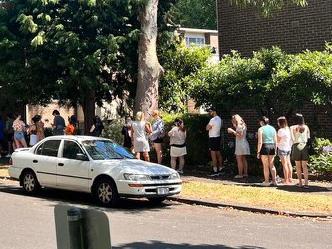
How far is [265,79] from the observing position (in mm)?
15203

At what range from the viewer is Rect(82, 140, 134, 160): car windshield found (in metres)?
11.7

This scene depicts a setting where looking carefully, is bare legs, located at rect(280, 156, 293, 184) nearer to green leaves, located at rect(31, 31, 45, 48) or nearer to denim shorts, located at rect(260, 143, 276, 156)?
denim shorts, located at rect(260, 143, 276, 156)

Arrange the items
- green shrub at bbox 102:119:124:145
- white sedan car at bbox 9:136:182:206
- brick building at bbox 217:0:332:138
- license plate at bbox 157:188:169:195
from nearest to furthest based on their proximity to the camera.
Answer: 1. white sedan car at bbox 9:136:182:206
2. license plate at bbox 157:188:169:195
3. brick building at bbox 217:0:332:138
4. green shrub at bbox 102:119:124:145

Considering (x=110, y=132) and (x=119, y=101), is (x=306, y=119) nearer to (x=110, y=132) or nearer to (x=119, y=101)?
(x=110, y=132)

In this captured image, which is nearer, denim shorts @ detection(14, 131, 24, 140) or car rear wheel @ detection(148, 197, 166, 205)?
car rear wheel @ detection(148, 197, 166, 205)

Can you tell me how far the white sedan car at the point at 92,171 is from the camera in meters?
10.9

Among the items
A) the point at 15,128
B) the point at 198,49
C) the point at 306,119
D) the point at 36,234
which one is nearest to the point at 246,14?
the point at 198,49

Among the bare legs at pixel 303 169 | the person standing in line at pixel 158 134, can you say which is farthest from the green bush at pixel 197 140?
the bare legs at pixel 303 169

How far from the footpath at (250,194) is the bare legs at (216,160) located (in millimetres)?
1050

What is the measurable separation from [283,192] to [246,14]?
864 cm

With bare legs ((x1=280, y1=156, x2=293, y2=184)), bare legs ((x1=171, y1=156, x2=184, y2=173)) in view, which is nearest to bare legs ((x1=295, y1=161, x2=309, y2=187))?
bare legs ((x1=280, y1=156, x2=293, y2=184))

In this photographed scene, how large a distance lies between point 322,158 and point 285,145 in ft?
4.88

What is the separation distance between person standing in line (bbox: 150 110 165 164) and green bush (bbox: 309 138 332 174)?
4.29 metres

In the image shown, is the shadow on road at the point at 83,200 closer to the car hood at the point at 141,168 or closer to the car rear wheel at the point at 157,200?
the car rear wheel at the point at 157,200
